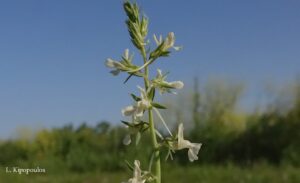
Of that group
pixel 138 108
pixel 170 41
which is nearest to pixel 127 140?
pixel 138 108

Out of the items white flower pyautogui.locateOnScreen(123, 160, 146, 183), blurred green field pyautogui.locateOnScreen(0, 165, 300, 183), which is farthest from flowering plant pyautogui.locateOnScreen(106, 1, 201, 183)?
blurred green field pyautogui.locateOnScreen(0, 165, 300, 183)

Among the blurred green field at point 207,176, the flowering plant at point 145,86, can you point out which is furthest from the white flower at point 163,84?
the blurred green field at point 207,176

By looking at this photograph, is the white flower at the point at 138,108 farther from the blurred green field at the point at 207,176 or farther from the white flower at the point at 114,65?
the blurred green field at the point at 207,176

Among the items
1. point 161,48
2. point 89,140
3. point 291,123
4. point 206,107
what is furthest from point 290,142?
point 161,48

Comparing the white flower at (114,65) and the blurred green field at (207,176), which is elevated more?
the white flower at (114,65)

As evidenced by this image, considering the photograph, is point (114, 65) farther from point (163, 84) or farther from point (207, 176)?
point (207, 176)
